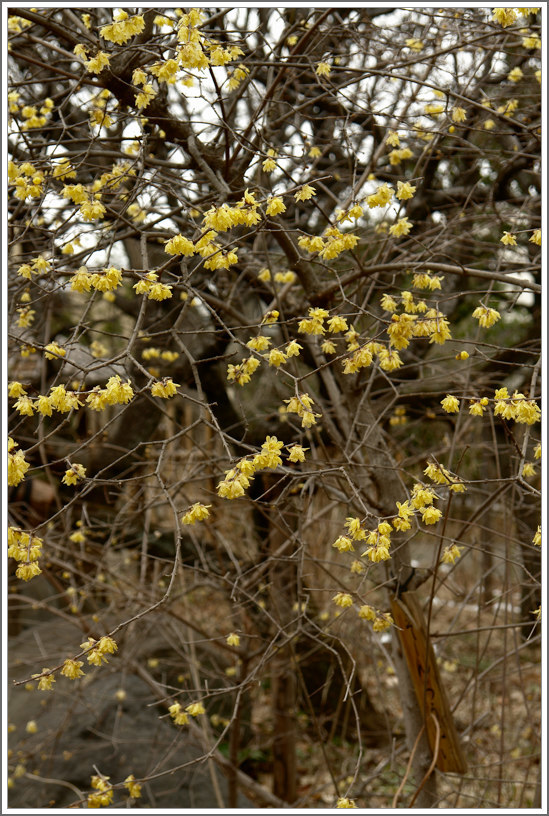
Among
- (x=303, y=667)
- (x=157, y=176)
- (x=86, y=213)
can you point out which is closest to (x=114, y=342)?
(x=303, y=667)

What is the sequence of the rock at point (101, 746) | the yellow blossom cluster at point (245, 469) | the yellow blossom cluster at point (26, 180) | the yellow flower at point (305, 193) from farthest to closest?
1. the rock at point (101, 746)
2. the yellow blossom cluster at point (26, 180)
3. the yellow flower at point (305, 193)
4. the yellow blossom cluster at point (245, 469)

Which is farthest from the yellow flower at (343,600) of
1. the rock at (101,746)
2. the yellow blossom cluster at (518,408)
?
the rock at (101,746)

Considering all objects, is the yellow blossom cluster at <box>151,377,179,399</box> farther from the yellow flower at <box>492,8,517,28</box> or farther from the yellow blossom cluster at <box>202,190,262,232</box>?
the yellow flower at <box>492,8,517,28</box>

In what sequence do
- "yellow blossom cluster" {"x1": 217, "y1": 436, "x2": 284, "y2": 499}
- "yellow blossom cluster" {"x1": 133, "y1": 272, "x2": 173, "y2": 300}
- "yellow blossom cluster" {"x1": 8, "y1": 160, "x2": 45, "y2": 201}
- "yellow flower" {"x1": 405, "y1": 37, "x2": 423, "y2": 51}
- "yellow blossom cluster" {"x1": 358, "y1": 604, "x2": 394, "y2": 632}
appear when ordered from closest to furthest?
"yellow blossom cluster" {"x1": 217, "y1": 436, "x2": 284, "y2": 499}, "yellow blossom cluster" {"x1": 133, "y1": 272, "x2": 173, "y2": 300}, "yellow blossom cluster" {"x1": 8, "y1": 160, "x2": 45, "y2": 201}, "yellow blossom cluster" {"x1": 358, "y1": 604, "x2": 394, "y2": 632}, "yellow flower" {"x1": 405, "y1": 37, "x2": 423, "y2": 51}

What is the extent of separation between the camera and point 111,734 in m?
4.31

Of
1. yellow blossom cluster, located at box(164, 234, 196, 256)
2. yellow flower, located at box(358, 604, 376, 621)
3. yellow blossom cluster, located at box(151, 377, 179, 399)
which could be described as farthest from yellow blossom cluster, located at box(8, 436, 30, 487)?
yellow flower, located at box(358, 604, 376, 621)

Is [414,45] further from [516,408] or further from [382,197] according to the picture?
[516,408]

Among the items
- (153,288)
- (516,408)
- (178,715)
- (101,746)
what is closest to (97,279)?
(153,288)

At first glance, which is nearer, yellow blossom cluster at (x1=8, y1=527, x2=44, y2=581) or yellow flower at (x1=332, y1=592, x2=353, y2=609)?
yellow blossom cluster at (x1=8, y1=527, x2=44, y2=581)

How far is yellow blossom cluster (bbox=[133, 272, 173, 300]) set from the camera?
173 cm

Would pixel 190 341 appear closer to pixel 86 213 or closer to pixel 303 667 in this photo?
pixel 86 213

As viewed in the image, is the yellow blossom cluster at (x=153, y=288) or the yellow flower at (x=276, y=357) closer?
the yellow blossom cluster at (x=153, y=288)

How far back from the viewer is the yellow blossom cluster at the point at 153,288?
1729 mm

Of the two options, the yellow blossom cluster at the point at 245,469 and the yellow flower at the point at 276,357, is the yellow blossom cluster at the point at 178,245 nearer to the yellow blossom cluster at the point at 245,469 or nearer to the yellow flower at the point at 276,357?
the yellow flower at the point at 276,357
